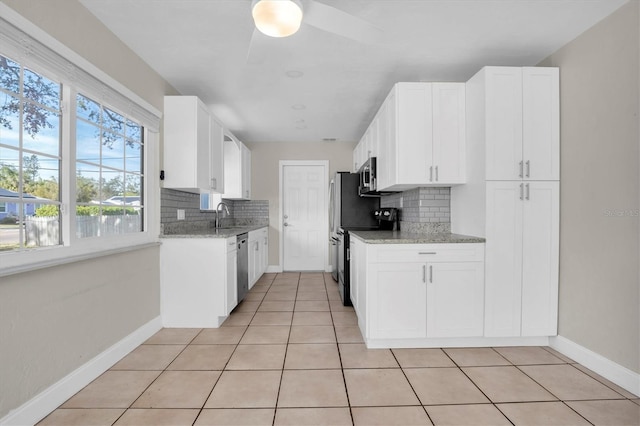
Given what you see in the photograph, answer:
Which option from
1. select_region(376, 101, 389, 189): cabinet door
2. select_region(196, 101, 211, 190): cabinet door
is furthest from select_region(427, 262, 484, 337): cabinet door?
select_region(196, 101, 211, 190): cabinet door

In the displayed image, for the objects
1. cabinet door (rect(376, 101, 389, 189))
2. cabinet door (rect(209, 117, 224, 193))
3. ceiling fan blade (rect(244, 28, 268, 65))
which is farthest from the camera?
cabinet door (rect(209, 117, 224, 193))

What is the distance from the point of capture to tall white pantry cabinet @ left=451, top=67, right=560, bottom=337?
2.40 m

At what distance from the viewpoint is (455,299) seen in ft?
7.94

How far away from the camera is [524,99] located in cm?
240

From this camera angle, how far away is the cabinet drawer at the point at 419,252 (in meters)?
2.41

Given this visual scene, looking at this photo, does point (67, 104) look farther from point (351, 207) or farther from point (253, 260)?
point (351, 207)

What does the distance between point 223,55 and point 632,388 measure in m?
3.58

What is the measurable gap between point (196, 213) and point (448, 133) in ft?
9.55

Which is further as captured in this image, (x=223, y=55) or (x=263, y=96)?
(x=263, y=96)

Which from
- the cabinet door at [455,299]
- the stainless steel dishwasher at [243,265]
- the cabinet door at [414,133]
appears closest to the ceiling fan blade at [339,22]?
the cabinet door at [414,133]

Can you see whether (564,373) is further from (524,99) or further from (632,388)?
(524,99)

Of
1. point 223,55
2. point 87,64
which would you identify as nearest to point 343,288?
point 223,55

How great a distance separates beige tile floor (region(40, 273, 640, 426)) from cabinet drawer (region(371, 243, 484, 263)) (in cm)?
70

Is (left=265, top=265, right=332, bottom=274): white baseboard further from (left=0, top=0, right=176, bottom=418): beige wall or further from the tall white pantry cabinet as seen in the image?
the tall white pantry cabinet
